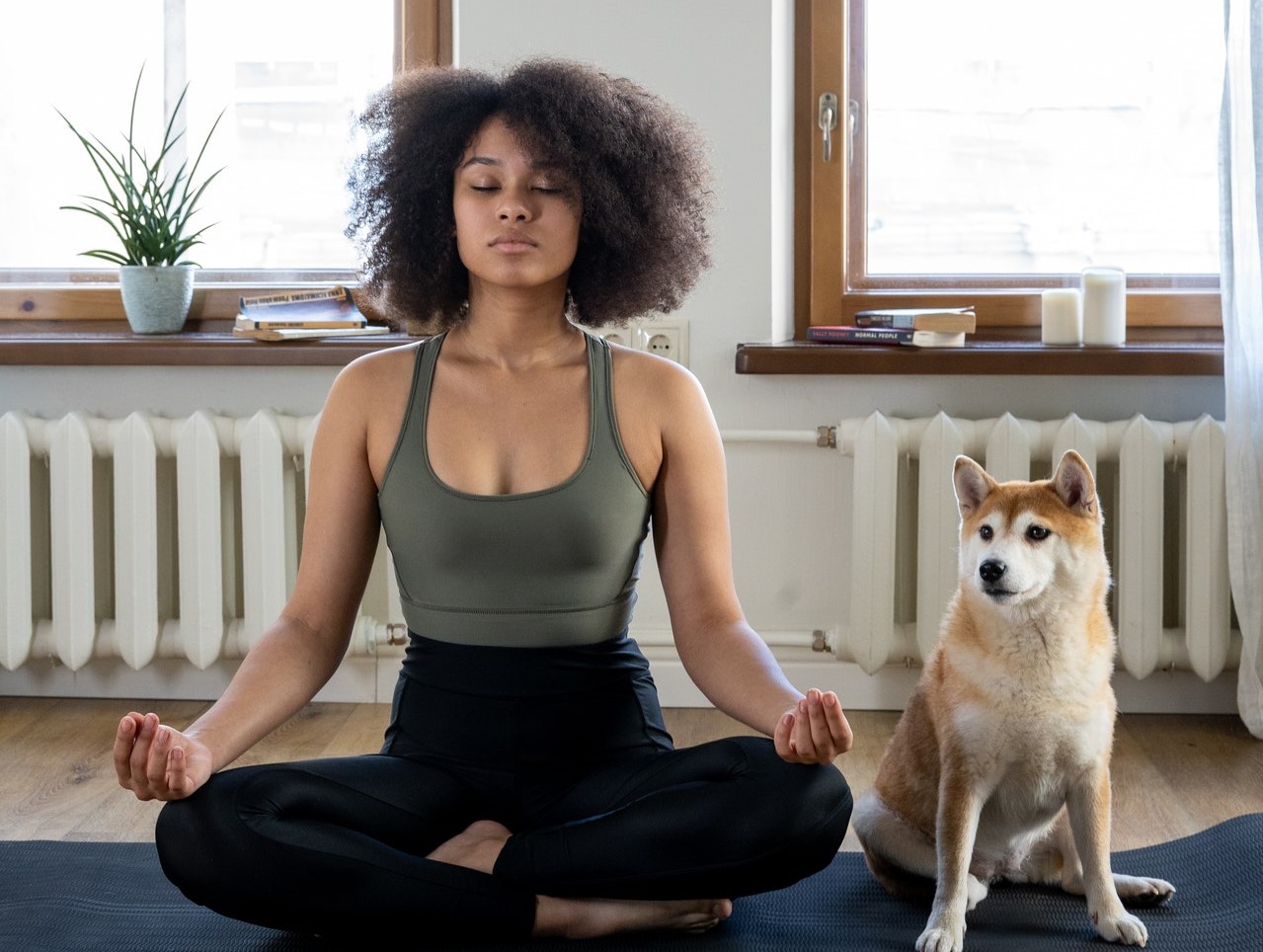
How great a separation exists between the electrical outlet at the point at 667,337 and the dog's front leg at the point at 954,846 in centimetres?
128

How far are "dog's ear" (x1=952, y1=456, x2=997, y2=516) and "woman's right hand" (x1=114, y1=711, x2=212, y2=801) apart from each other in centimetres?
87

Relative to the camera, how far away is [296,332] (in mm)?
2664

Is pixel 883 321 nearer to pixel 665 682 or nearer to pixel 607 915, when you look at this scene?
pixel 665 682

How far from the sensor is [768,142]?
259 cm

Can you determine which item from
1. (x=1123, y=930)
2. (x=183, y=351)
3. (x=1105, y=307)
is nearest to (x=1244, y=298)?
(x=1105, y=307)

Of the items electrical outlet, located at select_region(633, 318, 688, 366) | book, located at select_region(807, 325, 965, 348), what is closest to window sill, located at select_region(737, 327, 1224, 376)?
book, located at select_region(807, 325, 965, 348)

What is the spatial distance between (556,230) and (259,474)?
1.18 meters

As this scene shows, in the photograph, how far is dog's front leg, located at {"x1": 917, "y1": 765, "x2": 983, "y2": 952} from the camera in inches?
59.0

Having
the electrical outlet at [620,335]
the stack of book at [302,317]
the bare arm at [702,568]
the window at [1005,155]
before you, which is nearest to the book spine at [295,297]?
the stack of book at [302,317]

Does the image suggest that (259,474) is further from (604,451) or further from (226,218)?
(604,451)

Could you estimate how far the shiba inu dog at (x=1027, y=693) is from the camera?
1501 millimetres

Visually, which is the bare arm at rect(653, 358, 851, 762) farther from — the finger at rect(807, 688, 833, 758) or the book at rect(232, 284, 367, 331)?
the book at rect(232, 284, 367, 331)

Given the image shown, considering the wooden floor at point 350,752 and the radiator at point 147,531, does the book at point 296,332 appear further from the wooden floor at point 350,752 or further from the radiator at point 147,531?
the wooden floor at point 350,752

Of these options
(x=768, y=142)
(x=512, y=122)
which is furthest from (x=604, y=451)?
(x=768, y=142)
